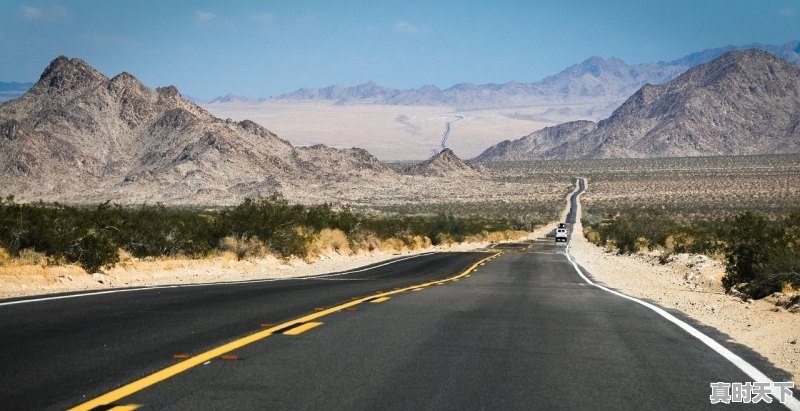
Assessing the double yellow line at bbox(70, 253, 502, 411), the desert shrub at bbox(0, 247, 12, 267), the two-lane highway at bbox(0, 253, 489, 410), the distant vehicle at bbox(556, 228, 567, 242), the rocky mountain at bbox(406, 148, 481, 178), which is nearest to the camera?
the double yellow line at bbox(70, 253, 502, 411)

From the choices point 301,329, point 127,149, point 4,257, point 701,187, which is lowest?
point 301,329

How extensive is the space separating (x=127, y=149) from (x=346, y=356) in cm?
10682

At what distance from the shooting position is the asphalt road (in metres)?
6.27

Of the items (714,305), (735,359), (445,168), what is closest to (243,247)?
(714,305)

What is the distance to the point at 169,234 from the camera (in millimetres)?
24219

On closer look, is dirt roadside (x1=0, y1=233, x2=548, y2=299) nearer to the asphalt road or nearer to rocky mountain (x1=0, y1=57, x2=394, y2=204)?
the asphalt road

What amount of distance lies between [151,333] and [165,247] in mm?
15215

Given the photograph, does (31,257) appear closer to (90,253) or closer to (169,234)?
(90,253)

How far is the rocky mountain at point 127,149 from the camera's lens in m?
96.2

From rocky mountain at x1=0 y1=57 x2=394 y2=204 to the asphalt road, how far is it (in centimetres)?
8747

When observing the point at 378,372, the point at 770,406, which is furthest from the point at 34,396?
the point at 770,406

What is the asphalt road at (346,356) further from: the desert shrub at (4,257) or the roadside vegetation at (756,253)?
the desert shrub at (4,257)

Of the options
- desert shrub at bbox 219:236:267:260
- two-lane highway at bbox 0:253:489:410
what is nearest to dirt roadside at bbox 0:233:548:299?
desert shrub at bbox 219:236:267:260

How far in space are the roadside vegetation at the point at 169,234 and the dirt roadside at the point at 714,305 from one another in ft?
36.6
